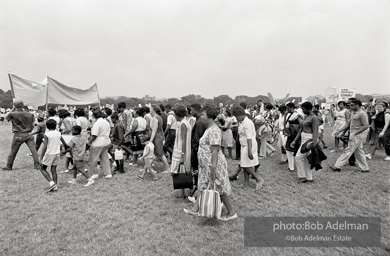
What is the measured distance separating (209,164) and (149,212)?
1.49 metres

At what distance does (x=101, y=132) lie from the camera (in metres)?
6.11

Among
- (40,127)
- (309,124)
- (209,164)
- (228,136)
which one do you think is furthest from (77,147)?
(309,124)

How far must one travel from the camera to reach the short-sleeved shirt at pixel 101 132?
19.6 ft

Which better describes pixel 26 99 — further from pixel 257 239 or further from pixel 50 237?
pixel 257 239

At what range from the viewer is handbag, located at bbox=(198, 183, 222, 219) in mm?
3686

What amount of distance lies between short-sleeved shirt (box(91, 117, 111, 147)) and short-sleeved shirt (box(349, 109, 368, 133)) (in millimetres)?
6577

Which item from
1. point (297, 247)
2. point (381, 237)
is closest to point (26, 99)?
point (297, 247)

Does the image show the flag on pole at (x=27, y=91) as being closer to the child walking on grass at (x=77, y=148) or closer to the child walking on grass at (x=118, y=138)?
the child walking on grass at (x=118, y=138)

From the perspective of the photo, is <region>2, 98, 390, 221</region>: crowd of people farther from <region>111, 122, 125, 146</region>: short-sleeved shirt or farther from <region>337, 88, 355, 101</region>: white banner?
<region>337, 88, 355, 101</region>: white banner

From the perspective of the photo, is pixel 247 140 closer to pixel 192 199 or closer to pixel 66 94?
pixel 192 199

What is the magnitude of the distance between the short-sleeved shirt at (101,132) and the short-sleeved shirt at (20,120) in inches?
113

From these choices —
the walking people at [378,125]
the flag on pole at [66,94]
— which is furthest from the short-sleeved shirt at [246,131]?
the flag on pole at [66,94]

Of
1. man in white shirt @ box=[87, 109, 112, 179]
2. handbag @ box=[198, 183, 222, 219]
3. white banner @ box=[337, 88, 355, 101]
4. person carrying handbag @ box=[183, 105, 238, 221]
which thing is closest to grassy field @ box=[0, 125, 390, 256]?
handbag @ box=[198, 183, 222, 219]

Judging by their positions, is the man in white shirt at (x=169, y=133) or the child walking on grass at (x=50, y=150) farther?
the man in white shirt at (x=169, y=133)
